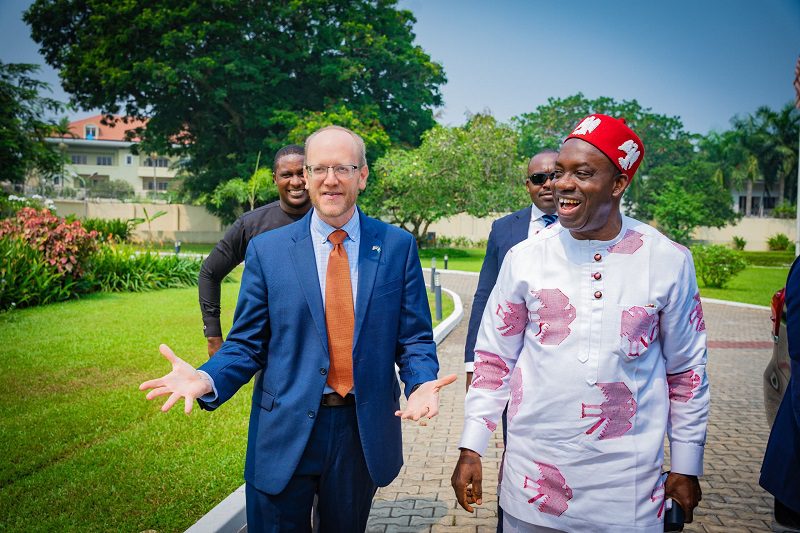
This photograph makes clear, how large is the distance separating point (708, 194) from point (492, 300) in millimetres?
60469

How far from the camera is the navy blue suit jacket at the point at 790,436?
2.59m

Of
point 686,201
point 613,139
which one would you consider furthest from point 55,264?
point 686,201

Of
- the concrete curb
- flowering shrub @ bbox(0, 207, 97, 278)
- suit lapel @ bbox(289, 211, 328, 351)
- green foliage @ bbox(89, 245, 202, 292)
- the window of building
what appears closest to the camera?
suit lapel @ bbox(289, 211, 328, 351)

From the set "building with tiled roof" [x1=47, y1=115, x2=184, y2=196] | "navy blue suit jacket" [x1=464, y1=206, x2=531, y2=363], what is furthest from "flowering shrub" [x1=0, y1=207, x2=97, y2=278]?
"building with tiled roof" [x1=47, y1=115, x2=184, y2=196]

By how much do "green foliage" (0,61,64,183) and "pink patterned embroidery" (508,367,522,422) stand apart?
27.7 metres

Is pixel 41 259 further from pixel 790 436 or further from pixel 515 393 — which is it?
pixel 790 436

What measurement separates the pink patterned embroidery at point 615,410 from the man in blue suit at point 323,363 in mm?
652

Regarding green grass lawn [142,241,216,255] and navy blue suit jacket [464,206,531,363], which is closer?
navy blue suit jacket [464,206,531,363]

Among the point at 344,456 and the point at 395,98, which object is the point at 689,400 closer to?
the point at 344,456

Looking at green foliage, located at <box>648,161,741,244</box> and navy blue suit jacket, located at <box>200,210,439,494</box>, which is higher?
green foliage, located at <box>648,161,741,244</box>

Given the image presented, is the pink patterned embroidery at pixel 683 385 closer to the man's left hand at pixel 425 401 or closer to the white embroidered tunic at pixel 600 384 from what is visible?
the white embroidered tunic at pixel 600 384

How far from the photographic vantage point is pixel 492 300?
2662 mm

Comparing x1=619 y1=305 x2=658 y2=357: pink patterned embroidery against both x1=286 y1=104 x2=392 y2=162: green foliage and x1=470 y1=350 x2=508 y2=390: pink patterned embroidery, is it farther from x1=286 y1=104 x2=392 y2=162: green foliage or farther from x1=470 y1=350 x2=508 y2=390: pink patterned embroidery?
x1=286 y1=104 x2=392 y2=162: green foliage

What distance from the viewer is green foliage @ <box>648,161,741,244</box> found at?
147 feet
